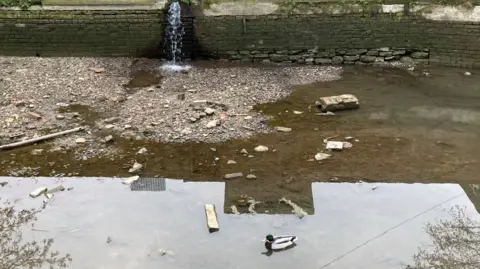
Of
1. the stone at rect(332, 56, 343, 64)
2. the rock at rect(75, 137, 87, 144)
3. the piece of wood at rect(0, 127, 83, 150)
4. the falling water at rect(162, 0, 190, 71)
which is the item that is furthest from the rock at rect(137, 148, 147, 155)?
the stone at rect(332, 56, 343, 64)

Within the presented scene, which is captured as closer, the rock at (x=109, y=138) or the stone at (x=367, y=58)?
the rock at (x=109, y=138)

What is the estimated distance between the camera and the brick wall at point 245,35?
10.5 m

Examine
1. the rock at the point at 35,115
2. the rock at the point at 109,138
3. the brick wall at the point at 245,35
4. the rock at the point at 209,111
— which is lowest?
the rock at the point at 109,138

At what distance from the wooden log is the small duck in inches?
145

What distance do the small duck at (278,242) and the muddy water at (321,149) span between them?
92 cm

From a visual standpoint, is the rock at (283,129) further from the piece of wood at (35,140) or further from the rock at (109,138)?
the piece of wood at (35,140)

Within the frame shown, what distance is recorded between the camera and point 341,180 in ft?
21.1

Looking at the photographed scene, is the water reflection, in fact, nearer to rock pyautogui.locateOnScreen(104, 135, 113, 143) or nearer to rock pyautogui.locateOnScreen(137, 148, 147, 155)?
rock pyautogui.locateOnScreen(137, 148, 147, 155)

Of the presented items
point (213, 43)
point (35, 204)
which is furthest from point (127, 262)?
point (213, 43)

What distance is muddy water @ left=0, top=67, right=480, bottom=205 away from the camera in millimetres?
6523

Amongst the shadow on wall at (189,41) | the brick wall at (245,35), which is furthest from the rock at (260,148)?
the shadow on wall at (189,41)

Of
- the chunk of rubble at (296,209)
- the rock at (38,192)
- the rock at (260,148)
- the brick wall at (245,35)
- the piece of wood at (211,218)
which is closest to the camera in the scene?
the piece of wood at (211,218)

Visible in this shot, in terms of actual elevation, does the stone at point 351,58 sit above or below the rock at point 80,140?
above

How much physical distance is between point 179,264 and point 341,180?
2590mm
